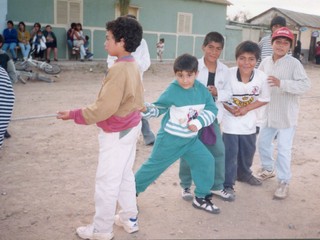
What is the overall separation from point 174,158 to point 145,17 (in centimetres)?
1682

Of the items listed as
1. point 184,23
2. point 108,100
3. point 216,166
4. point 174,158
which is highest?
point 184,23

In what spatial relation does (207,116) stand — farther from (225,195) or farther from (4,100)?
(4,100)

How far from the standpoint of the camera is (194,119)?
3238 millimetres

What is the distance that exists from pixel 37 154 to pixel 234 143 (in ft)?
8.62

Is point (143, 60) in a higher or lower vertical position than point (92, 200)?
higher

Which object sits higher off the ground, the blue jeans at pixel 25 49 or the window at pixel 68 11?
the window at pixel 68 11

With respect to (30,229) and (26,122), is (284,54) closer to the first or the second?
(30,229)

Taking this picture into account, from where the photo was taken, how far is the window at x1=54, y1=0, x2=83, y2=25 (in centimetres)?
1598

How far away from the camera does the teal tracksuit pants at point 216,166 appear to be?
3.56 meters

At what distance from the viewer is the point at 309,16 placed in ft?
113

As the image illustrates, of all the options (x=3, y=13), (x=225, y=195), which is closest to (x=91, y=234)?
(x=225, y=195)

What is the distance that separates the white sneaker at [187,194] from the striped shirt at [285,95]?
111 centimetres

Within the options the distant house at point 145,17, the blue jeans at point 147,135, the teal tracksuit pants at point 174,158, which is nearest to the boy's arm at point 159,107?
the teal tracksuit pants at point 174,158

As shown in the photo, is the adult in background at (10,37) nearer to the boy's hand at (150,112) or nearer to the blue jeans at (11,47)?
the blue jeans at (11,47)
